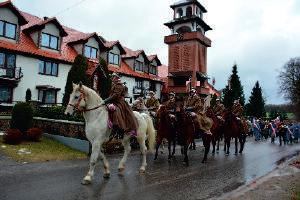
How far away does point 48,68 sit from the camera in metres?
36.0

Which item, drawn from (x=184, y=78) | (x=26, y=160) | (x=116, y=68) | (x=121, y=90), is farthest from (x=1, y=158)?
(x=184, y=78)

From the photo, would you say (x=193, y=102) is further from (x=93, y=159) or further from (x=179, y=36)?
(x=179, y=36)

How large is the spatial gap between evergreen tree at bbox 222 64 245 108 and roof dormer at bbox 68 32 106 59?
101ft

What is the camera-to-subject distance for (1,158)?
13.8 metres

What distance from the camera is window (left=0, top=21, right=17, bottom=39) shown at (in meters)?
32.0

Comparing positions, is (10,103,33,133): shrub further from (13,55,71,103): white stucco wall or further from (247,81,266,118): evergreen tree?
(247,81,266,118): evergreen tree

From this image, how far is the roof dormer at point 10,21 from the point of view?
3181 cm

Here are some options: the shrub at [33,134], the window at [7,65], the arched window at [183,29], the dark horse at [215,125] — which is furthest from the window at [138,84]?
the shrub at [33,134]

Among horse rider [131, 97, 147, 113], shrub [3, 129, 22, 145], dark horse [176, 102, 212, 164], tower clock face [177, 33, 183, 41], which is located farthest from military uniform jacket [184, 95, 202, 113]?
tower clock face [177, 33, 183, 41]

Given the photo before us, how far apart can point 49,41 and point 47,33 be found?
0.83 meters

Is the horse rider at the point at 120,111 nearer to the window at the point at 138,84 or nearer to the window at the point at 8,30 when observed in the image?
the window at the point at 8,30

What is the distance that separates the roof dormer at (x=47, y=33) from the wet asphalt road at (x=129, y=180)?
23.8 m

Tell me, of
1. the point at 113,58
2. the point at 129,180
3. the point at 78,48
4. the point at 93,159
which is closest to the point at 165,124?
the point at 129,180

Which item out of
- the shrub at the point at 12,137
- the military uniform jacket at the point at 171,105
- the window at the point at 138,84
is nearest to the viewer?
the military uniform jacket at the point at 171,105
